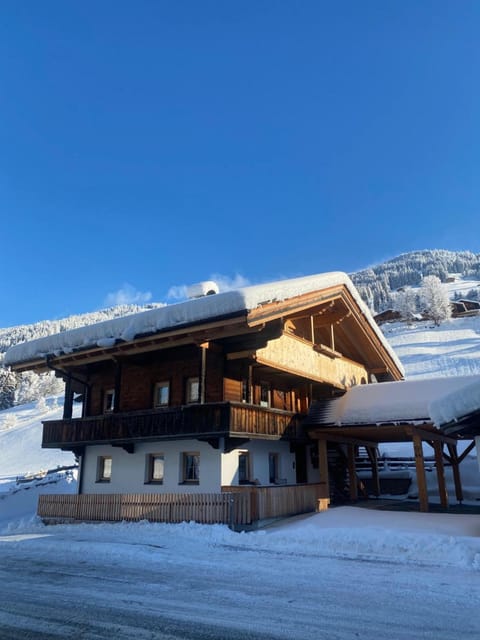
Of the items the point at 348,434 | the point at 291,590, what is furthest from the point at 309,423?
the point at 291,590

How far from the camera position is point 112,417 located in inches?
724

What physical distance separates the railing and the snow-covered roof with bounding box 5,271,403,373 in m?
5.24

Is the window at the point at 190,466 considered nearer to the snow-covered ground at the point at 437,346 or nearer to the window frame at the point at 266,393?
the window frame at the point at 266,393

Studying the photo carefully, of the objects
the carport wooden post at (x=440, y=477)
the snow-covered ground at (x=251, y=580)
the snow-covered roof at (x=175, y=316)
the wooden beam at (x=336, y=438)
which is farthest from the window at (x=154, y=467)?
the carport wooden post at (x=440, y=477)

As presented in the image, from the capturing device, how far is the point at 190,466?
17.5 metres

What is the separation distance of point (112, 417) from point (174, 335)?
15.6 feet

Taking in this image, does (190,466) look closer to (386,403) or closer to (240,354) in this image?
(240,354)

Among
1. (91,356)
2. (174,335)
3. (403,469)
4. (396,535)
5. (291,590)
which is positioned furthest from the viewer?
(403,469)

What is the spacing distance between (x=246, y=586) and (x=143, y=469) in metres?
11.2

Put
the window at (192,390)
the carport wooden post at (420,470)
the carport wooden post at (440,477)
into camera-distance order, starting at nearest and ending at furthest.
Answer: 1. the carport wooden post at (420,470)
2. the window at (192,390)
3. the carport wooden post at (440,477)

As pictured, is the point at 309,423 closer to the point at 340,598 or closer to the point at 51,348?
the point at 51,348

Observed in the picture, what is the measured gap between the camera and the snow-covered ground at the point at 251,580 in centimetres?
591

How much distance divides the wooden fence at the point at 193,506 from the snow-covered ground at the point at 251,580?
0.60 metres

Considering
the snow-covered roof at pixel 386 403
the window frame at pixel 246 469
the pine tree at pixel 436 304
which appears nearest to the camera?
the window frame at pixel 246 469
